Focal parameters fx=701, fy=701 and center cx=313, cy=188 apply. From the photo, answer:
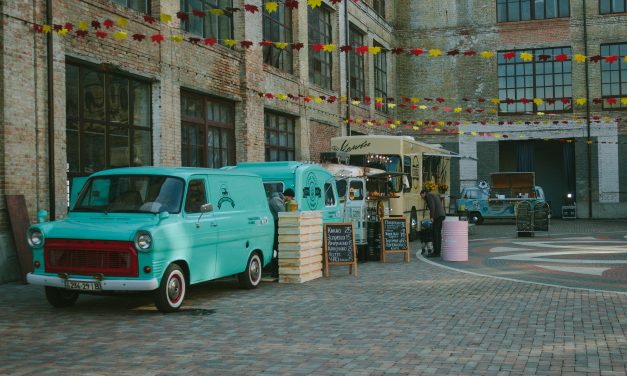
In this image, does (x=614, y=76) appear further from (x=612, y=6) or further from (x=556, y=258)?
(x=556, y=258)

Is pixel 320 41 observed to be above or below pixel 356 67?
above

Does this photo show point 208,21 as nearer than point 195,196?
No

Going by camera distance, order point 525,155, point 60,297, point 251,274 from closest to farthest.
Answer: point 60,297 < point 251,274 < point 525,155

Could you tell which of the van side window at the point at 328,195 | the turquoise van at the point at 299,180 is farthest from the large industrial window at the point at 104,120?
the van side window at the point at 328,195

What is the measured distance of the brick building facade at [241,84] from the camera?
1281cm

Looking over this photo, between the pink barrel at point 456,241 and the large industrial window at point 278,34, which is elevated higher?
the large industrial window at point 278,34

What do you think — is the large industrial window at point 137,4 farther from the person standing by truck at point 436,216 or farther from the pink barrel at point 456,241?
the pink barrel at point 456,241

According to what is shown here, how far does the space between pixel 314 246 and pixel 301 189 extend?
125cm

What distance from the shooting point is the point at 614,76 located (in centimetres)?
3481

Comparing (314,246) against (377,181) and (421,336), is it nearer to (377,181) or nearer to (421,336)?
(421,336)

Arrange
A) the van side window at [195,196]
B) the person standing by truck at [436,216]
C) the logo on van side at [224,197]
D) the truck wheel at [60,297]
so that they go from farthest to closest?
the person standing by truck at [436,216], the logo on van side at [224,197], the van side window at [195,196], the truck wheel at [60,297]

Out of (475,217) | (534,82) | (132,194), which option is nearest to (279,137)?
(475,217)

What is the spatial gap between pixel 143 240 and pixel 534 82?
101 feet

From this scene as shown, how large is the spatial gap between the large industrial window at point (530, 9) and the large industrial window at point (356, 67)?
9.11 metres
